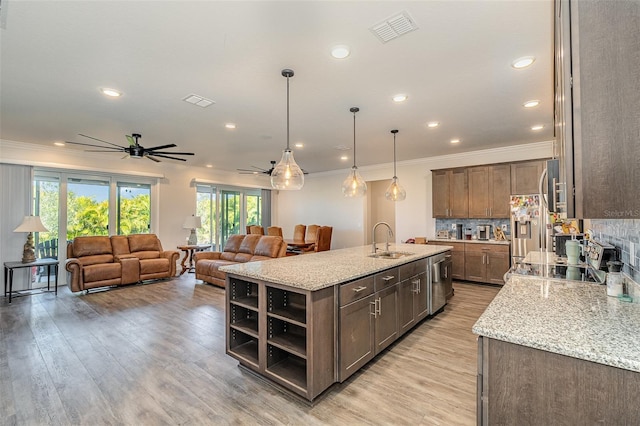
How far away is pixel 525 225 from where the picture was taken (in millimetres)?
5141

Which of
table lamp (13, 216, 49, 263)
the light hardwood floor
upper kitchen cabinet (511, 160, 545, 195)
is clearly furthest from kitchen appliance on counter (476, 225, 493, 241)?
table lamp (13, 216, 49, 263)

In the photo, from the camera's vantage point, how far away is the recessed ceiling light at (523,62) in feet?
8.43

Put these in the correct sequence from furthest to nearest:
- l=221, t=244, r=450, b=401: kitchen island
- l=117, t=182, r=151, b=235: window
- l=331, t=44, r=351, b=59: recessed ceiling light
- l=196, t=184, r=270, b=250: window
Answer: l=196, t=184, r=270, b=250: window
l=117, t=182, r=151, b=235: window
l=331, t=44, r=351, b=59: recessed ceiling light
l=221, t=244, r=450, b=401: kitchen island

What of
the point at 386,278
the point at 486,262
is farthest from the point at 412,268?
the point at 486,262

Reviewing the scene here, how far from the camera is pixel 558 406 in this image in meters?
1.05

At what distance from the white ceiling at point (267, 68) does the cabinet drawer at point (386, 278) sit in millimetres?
1890

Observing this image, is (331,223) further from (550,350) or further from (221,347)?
(550,350)

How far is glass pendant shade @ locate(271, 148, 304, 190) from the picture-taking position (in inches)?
129

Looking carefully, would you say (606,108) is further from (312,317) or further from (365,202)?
(365,202)

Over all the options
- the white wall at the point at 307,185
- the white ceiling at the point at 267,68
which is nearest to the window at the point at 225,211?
the white wall at the point at 307,185

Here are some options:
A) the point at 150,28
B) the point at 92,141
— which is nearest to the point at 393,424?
the point at 150,28

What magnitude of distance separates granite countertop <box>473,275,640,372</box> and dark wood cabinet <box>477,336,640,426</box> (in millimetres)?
38

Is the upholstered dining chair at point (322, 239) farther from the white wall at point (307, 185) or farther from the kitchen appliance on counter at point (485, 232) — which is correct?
the kitchen appliance on counter at point (485, 232)

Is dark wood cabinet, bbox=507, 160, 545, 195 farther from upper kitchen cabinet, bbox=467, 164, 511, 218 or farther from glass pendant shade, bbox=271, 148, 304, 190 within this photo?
glass pendant shade, bbox=271, 148, 304, 190
